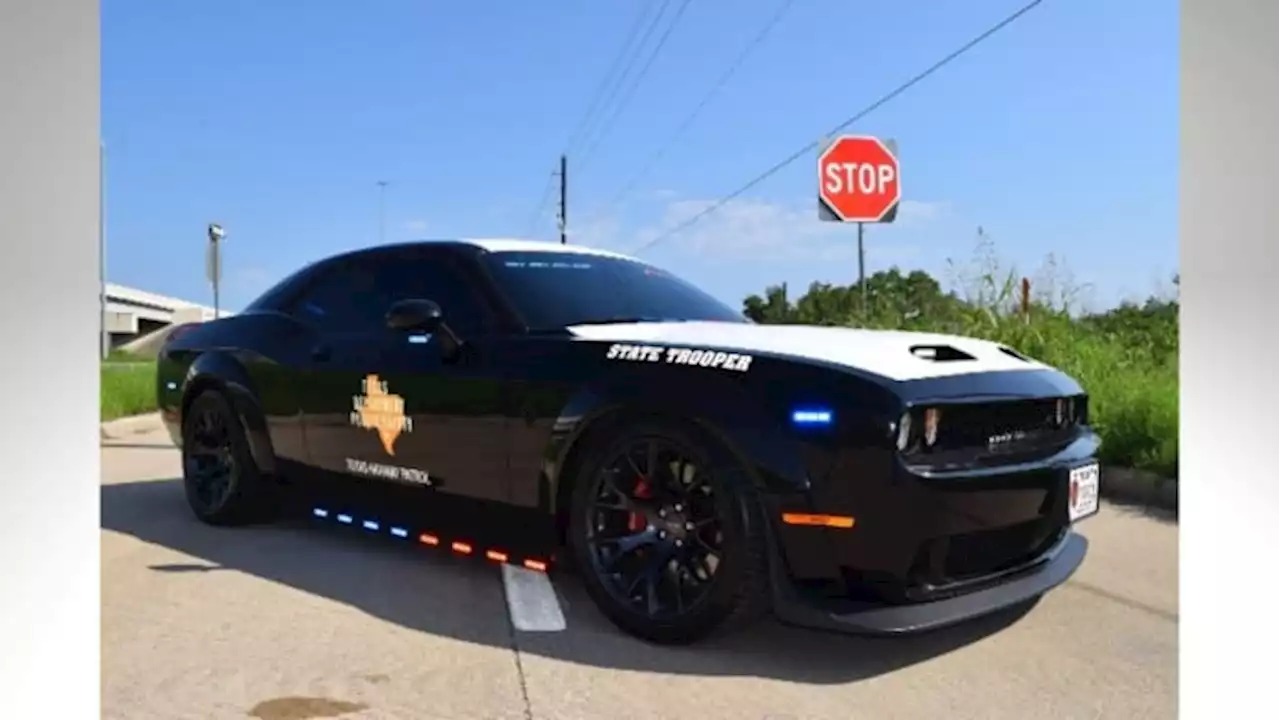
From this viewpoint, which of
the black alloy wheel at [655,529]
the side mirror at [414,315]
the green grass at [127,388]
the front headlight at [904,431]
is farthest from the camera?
the side mirror at [414,315]

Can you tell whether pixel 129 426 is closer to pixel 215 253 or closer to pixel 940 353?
pixel 215 253

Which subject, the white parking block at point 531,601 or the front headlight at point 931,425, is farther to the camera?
the white parking block at point 531,601

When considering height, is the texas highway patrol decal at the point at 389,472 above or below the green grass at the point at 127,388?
below

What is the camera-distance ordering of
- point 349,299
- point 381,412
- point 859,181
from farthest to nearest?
1. point 349,299
2. point 381,412
3. point 859,181

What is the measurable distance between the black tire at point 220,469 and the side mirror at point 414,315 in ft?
2.77

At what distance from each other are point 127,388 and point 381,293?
0.83 metres

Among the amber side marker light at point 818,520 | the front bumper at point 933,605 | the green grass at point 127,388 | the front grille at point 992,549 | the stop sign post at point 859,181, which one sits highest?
the stop sign post at point 859,181

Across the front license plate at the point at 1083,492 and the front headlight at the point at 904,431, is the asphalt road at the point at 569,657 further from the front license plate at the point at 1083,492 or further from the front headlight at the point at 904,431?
the front headlight at the point at 904,431

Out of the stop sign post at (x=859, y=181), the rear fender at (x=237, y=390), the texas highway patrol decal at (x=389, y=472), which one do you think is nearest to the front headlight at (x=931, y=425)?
the stop sign post at (x=859, y=181)

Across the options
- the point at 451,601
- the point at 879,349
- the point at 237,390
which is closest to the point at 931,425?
the point at 879,349

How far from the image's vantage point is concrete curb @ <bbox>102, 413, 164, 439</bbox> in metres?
1.75

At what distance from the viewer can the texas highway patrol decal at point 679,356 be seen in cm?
187

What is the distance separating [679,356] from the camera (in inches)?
76.4

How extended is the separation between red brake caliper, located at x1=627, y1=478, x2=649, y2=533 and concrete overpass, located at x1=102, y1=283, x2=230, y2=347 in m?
0.90
